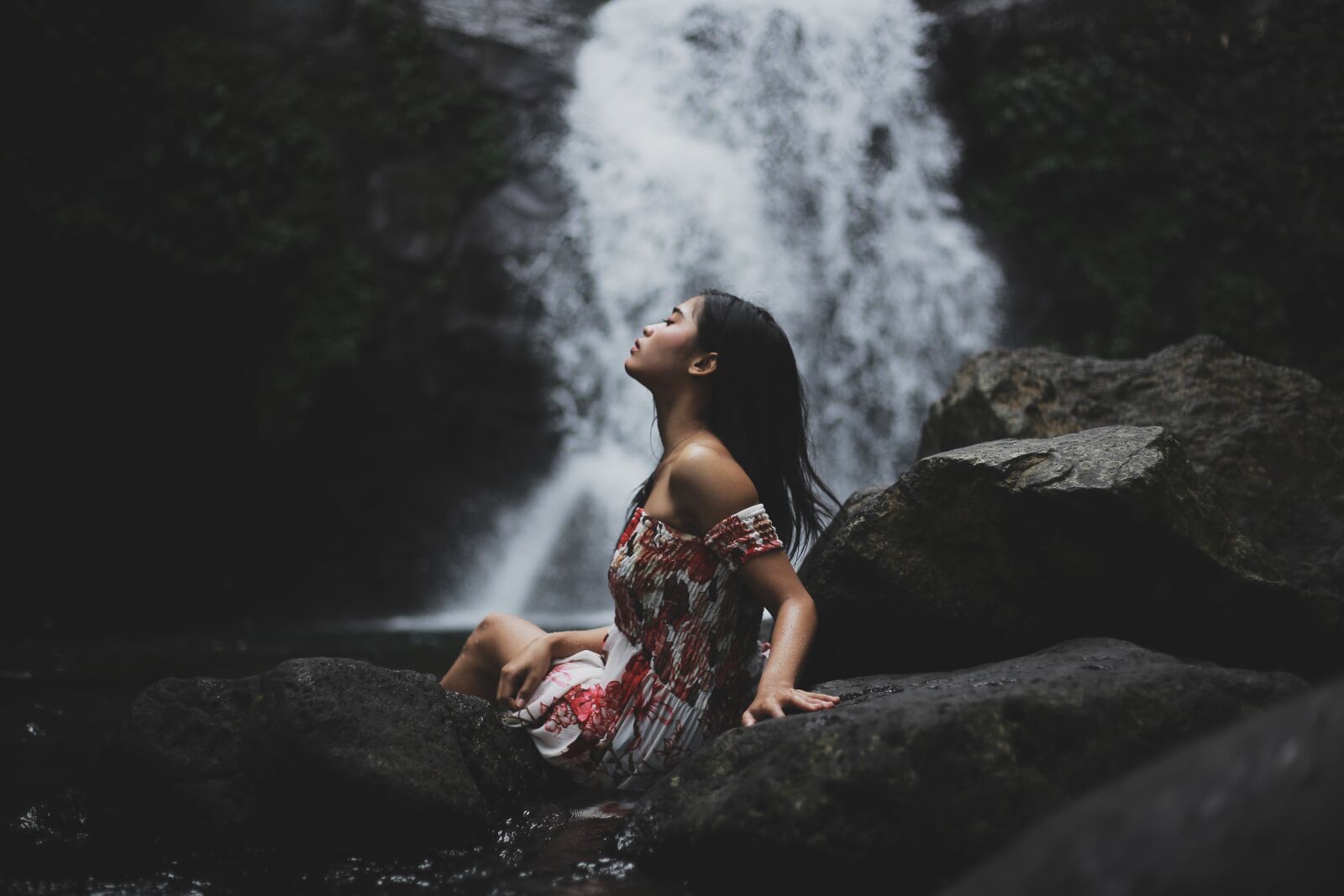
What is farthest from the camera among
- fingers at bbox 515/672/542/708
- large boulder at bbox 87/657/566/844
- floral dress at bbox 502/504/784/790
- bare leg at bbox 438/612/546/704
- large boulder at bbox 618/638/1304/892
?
bare leg at bbox 438/612/546/704

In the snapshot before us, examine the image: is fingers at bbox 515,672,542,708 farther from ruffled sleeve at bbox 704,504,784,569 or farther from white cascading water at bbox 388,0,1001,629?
white cascading water at bbox 388,0,1001,629

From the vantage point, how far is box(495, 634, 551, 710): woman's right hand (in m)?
2.82

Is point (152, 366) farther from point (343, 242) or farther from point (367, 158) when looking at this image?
point (367, 158)

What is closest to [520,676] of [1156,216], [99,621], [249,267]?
[99,621]

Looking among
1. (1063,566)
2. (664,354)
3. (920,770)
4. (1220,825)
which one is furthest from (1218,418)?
(1220,825)

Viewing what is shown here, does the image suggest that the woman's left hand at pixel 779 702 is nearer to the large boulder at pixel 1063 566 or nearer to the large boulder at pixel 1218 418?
the large boulder at pixel 1063 566

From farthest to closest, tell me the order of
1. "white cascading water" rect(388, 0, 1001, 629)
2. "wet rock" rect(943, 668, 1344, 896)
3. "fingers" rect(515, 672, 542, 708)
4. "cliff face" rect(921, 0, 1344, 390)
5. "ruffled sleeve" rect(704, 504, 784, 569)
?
1. "cliff face" rect(921, 0, 1344, 390)
2. "white cascading water" rect(388, 0, 1001, 629)
3. "fingers" rect(515, 672, 542, 708)
4. "ruffled sleeve" rect(704, 504, 784, 569)
5. "wet rock" rect(943, 668, 1344, 896)

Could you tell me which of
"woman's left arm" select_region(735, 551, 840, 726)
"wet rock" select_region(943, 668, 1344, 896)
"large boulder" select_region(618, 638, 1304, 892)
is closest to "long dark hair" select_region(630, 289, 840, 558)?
"woman's left arm" select_region(735, 551, 840, 726)

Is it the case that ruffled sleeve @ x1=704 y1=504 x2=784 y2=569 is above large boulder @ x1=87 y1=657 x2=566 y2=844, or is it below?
above

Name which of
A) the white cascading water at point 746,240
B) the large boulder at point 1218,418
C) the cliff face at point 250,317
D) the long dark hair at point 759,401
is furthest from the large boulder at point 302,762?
the cliff face at point 250,317

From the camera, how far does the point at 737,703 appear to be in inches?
112

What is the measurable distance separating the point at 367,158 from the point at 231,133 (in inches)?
44.9

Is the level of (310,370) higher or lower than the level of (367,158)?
lower

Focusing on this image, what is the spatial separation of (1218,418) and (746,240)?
641cm
